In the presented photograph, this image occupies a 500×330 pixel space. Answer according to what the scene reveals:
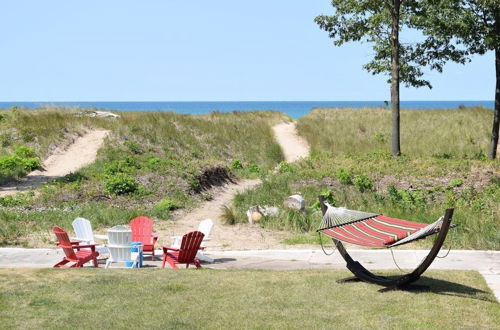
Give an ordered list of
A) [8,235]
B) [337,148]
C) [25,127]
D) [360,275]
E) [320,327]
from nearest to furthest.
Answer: [320,327] → [360,275] → [8,235] → [25,127] → [337,148]

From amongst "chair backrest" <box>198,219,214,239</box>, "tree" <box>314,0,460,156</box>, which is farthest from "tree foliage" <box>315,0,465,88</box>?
"chair backrest" <box>198,219,214,239</box>

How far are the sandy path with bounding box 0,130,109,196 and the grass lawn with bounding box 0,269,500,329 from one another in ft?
41.9

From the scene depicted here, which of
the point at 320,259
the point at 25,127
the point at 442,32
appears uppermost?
the point at 442,32

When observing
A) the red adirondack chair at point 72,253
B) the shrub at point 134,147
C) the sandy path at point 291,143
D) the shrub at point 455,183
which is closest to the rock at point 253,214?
the red adirondack chair at point 72,253

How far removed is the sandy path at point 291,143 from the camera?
113 ft

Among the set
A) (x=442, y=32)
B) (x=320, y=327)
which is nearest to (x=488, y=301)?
(x=320, y=327)

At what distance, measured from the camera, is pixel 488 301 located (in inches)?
393

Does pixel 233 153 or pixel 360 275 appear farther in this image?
pixel 233 153

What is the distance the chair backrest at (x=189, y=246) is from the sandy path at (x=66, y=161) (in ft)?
39.6

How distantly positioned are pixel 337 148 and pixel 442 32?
8.04m

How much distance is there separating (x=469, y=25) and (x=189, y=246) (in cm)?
1927

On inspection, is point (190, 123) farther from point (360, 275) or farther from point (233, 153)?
point (360, 275)

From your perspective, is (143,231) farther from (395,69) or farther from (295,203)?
(395,69)

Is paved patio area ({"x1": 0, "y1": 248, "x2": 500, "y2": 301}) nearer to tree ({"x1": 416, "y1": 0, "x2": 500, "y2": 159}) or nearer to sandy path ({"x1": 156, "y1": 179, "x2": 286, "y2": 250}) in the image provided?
sandy path ({"x1": 156, "y1": 179, "x2": 286, "y2": 250})
